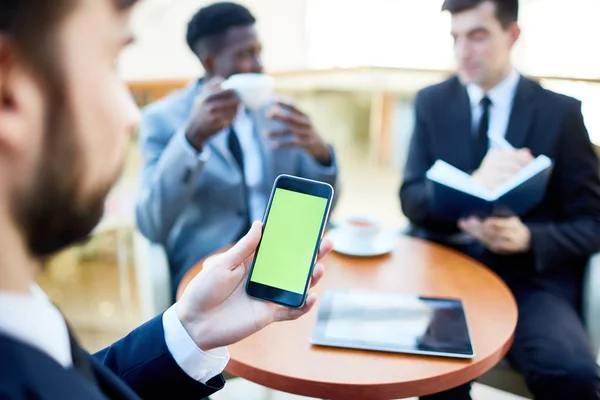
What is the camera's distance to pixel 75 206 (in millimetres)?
451

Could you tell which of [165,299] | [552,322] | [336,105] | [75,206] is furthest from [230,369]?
[336,105]

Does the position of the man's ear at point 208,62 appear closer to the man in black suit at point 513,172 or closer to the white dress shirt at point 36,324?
the man in black suit at point 513,172

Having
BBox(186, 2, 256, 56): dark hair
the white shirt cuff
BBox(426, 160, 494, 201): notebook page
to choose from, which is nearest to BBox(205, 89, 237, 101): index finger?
BBox(186, 2, 256, 56): dark hair

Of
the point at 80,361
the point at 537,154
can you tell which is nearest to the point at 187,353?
the point at 80,361

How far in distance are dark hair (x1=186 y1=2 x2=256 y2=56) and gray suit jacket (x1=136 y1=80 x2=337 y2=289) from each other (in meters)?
0.15

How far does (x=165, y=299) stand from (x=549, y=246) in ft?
3.26

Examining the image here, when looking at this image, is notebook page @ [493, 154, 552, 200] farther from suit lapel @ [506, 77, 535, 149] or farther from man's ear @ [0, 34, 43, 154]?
man's ear @ [0, 34, 43, 154]

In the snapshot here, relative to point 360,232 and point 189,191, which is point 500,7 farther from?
point 189,191

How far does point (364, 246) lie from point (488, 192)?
1.07 feet

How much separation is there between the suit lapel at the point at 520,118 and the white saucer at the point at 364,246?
481 mm

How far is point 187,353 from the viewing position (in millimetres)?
756

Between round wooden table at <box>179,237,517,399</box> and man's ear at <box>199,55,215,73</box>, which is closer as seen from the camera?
round wooden table at <box>179,237,517,399</box>

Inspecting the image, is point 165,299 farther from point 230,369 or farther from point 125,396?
point 125,396

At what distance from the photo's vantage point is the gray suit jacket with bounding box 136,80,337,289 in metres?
1.48
